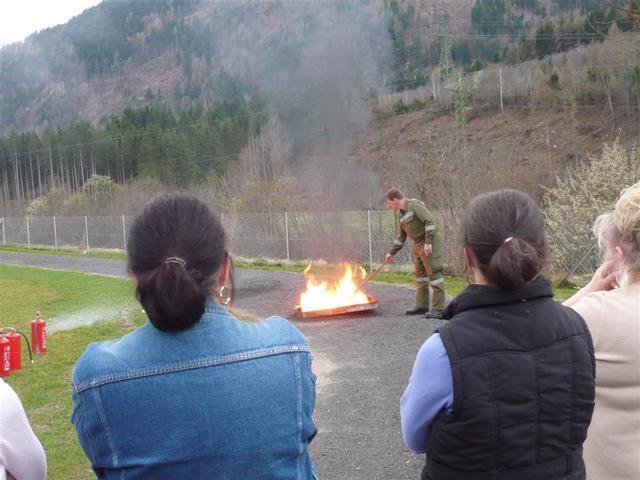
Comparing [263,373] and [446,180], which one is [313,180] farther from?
[263,373]

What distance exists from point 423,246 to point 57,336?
5.76 m

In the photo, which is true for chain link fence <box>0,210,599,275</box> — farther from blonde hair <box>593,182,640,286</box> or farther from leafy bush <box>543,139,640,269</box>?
blonde hair <box>593,182,640,286</box>

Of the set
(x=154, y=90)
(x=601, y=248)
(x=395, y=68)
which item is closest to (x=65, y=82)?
(x=154, y=90)

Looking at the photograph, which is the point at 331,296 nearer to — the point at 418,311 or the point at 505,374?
the point at 418,311

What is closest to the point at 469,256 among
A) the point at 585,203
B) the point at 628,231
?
the point at 628,231

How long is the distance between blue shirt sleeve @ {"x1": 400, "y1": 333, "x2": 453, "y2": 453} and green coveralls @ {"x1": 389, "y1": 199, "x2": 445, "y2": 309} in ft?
24.3

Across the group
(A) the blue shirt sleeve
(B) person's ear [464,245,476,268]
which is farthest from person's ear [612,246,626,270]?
(A) the blue shirt sleeve

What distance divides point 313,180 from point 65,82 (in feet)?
374

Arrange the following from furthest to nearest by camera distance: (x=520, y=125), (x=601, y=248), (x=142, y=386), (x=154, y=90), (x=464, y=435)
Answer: (x=154, y=90), (x=520, y=125), (x=601, y=248), (x=464, y=435), (x=142, y=386)

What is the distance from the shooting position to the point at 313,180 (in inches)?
987

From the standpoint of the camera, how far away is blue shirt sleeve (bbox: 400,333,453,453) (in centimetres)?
174

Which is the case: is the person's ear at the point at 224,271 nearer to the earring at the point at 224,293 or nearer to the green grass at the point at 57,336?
the earring at the point at 224,293

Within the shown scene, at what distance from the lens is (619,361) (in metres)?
1.99

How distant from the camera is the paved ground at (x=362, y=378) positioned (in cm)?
427
